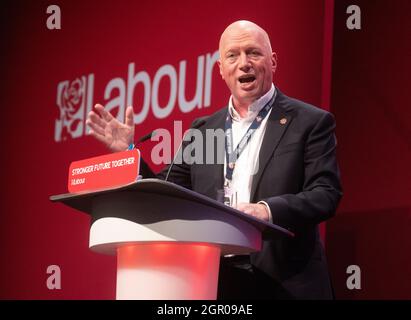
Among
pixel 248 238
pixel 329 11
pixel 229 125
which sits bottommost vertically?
pixel 248 238

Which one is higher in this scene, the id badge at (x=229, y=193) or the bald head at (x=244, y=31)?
the bald head at (x=244, y=31)

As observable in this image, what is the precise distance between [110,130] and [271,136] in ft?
1.82

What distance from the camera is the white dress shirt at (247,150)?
87.7 inches

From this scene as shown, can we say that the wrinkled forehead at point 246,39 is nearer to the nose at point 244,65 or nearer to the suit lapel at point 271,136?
the nose at point 244,65

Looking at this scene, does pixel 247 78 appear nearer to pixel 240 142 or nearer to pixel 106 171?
pixel 240 142

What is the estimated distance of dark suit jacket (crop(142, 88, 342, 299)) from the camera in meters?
2.02
